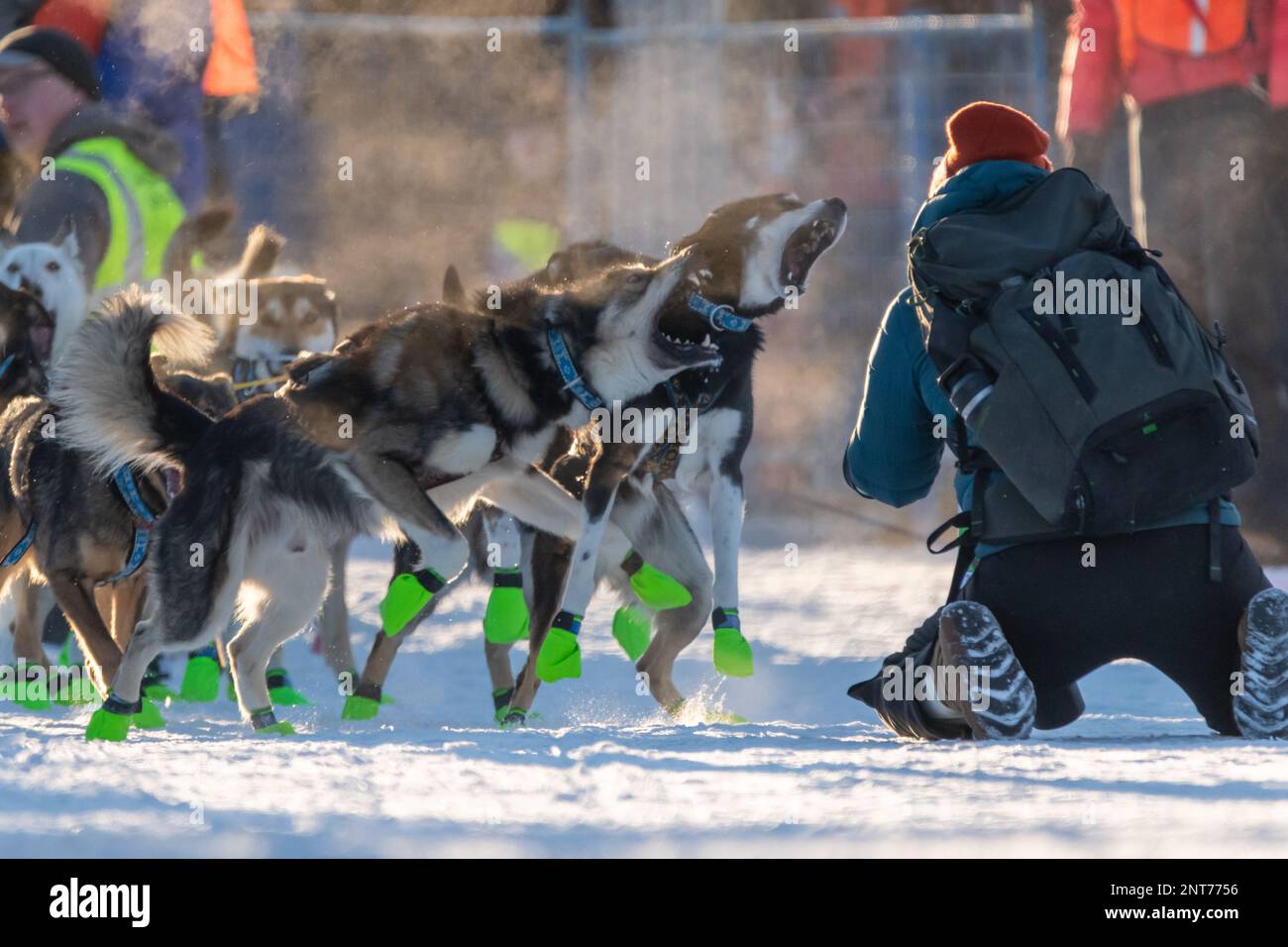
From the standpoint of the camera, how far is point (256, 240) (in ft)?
20.8

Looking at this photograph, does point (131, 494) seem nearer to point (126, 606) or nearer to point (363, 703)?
point (126, 606)

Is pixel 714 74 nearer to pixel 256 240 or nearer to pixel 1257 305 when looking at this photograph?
pixel 1257 305

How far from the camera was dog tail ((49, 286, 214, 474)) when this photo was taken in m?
3.95

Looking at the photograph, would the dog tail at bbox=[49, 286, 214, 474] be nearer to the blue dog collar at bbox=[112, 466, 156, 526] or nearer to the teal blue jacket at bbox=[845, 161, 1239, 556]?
the blue dog collar at bbox=[112, 466, 156, 526]

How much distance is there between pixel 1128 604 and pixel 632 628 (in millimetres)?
1859

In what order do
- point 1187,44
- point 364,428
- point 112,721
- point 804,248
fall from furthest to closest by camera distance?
point 1187,44
point 804,248
point 364,428
point 112,721

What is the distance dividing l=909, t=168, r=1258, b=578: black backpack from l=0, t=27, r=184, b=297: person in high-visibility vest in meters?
3.86

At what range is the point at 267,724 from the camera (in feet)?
13.6

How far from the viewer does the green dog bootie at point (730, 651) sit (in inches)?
175

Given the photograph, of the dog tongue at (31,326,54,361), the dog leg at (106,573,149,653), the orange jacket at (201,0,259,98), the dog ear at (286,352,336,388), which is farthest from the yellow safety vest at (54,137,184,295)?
the dog ear at (286,352,336,388)

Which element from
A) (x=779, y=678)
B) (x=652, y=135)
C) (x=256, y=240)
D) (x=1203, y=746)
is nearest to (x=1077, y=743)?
(x=1203, y=746)

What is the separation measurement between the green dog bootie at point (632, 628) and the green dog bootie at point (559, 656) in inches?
21.4

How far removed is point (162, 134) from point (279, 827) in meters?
5.56

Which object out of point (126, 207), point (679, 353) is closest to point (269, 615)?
point (679, 353)
